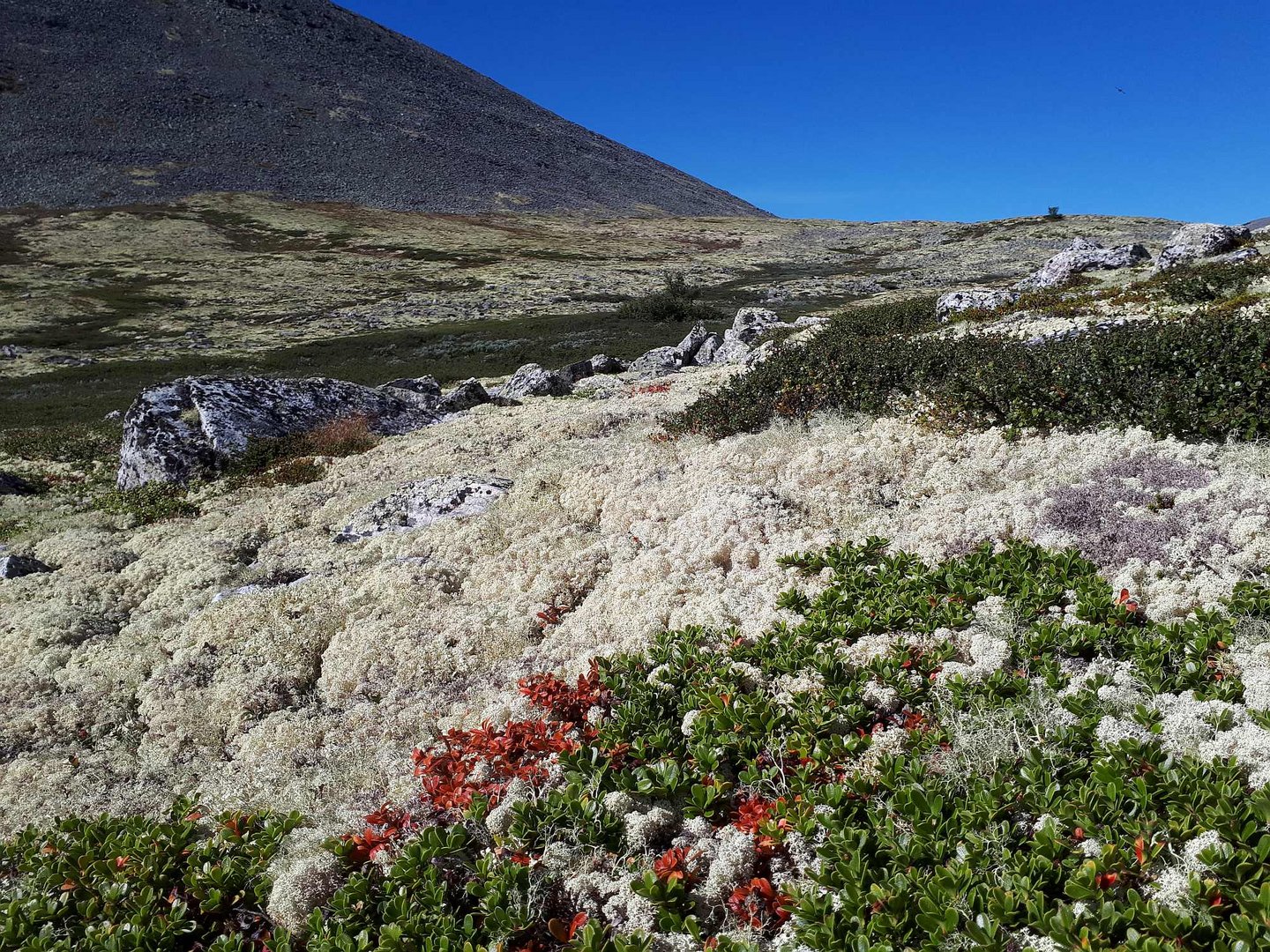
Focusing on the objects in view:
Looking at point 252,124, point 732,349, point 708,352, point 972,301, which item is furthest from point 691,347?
point 252,124

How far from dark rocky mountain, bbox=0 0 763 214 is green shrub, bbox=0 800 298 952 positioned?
151 meters

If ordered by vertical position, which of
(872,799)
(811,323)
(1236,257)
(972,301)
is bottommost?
(872,799)

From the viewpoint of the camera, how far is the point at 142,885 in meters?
3.95

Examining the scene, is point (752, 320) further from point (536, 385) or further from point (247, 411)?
point (247, 411)

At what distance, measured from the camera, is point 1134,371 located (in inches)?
329

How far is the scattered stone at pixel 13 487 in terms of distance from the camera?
Answer: 50.1ft

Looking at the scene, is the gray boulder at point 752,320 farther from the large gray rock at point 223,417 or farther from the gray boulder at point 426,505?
the gray boulder at point 426,505

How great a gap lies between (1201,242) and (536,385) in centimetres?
2354

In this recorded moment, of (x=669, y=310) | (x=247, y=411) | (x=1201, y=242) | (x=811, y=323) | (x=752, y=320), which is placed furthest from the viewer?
(x=669, y=310)

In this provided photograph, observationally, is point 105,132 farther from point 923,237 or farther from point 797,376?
point 797,376

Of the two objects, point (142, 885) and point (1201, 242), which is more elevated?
point (1201, 242)

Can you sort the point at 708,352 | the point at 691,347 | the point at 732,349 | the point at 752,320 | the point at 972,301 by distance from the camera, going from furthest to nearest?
the point at 691,347 → the point at 752,320 → the point at 708,352 → the point at 732,349 → the point at 972,301

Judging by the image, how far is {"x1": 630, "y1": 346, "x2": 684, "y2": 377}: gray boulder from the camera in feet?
88.8

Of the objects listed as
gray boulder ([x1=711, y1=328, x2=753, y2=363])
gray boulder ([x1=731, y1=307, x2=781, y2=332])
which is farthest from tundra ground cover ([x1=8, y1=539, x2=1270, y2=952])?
gray boulder ([x1=731, y1=307, x2=781, y2=332])
